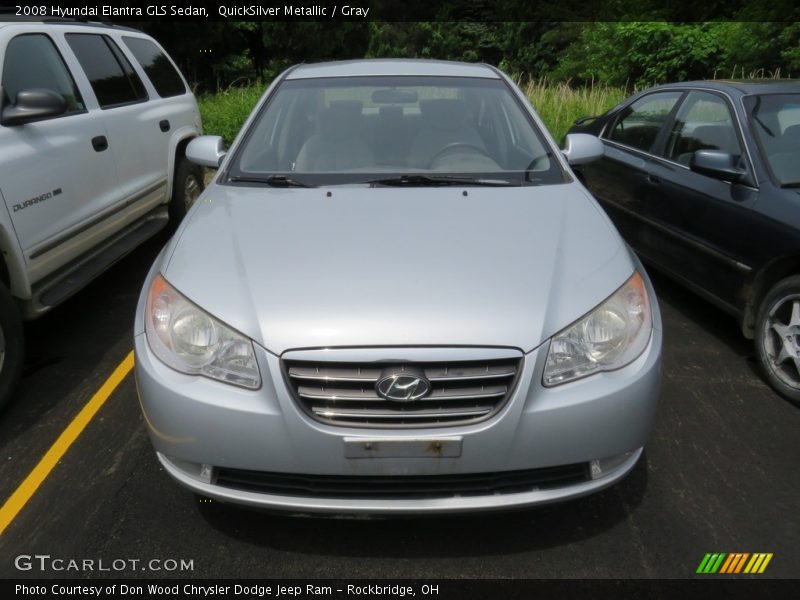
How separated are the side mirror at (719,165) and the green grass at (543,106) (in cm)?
629

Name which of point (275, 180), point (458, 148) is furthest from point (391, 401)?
point (458, 148)

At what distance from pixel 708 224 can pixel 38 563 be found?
13.0 feet

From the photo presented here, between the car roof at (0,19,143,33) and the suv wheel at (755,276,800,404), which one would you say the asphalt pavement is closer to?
the suv wheel at (755,276,800,404)

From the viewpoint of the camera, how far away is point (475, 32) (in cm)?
4516

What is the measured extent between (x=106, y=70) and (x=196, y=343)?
3672mm

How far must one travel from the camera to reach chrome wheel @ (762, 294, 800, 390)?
3619mm

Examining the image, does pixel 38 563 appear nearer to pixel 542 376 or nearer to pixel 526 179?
pixel 542 376

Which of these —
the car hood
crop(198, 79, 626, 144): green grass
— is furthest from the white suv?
crop(198, 79, 626, 144): green grass

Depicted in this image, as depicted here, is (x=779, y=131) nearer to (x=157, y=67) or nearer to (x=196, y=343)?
(x=196, y=343)

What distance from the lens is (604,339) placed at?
2344 millimetres

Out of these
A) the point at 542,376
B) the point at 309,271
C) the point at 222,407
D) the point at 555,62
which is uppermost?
the point at 309,271

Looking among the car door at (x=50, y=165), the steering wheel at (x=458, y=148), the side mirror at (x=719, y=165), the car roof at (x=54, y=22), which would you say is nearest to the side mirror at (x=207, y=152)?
the car door at (x=50, y=165)

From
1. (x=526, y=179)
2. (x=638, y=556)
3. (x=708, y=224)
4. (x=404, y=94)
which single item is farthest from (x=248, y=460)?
(x=708, y=224)

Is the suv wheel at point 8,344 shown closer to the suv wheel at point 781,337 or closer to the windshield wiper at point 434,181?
the windshield wiper at point 434,181
